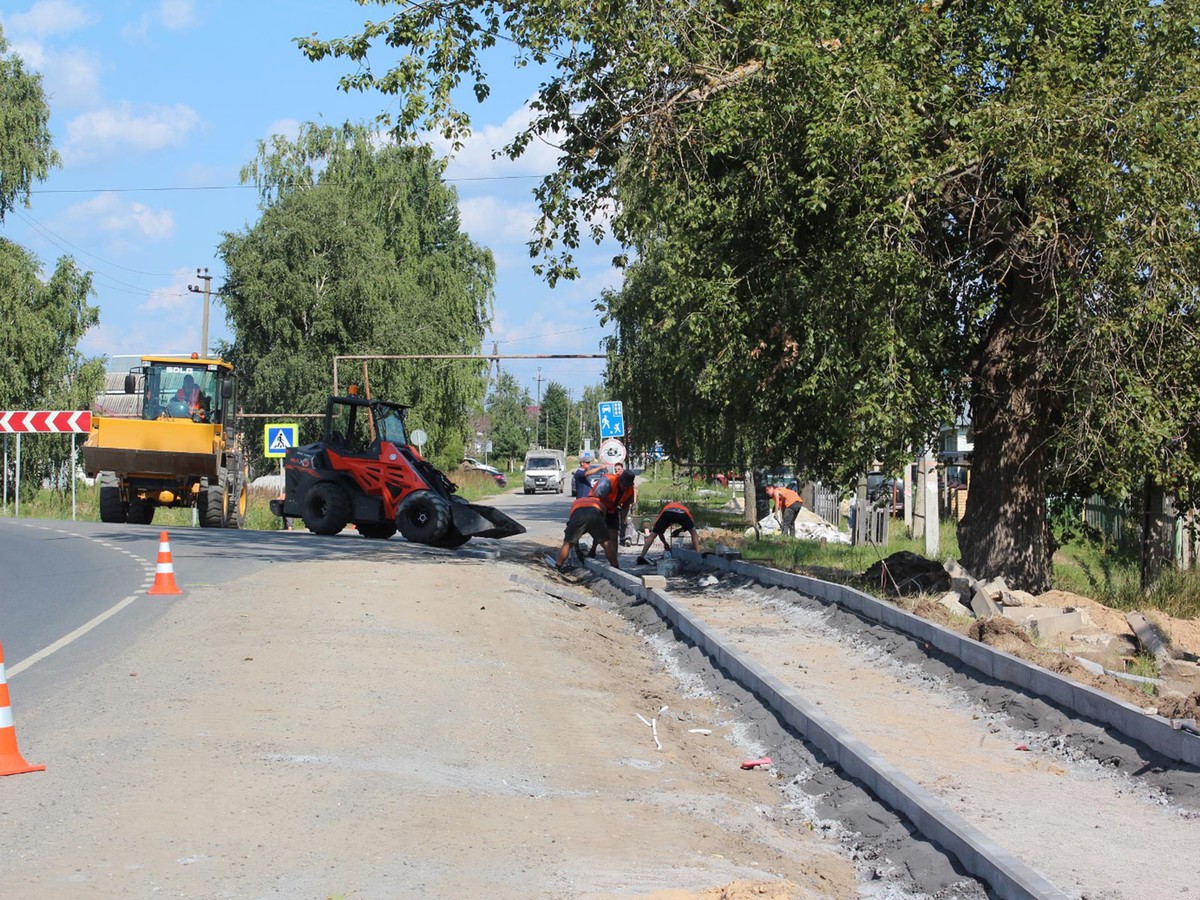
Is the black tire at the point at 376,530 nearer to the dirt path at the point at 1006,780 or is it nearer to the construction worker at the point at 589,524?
the construction worker at the point at 589,524

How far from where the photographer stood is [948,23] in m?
14.0

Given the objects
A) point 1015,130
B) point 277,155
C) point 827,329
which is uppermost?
point 277,155

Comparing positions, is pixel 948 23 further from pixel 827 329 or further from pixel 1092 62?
pixel 827 329

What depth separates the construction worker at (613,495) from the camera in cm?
1928

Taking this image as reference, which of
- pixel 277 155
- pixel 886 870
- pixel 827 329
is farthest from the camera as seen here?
pixel 277 155

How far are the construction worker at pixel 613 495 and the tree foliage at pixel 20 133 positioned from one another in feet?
94.3

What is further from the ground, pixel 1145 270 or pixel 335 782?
pixel 1145 270

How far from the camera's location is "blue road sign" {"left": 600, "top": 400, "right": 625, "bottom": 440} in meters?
27.7

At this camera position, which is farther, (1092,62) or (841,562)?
(841,562)

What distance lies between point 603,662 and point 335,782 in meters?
5.51

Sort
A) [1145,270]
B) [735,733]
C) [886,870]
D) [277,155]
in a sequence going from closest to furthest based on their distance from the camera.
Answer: [886,870]
[735,733]
[1145,270]
[277,155]

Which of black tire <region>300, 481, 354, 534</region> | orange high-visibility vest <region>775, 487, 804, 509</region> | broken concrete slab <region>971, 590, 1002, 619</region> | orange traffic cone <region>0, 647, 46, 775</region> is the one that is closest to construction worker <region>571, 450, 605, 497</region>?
black tire <region>300, 481, 354, 534</region>

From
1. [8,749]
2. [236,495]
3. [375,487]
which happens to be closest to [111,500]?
[236,495]

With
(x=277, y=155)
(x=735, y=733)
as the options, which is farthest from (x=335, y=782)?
(x=277, y=155)
